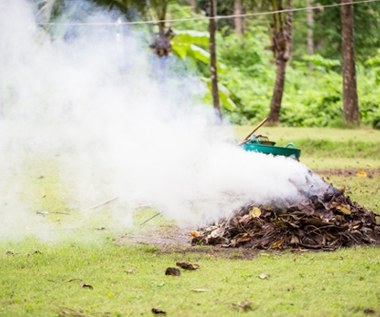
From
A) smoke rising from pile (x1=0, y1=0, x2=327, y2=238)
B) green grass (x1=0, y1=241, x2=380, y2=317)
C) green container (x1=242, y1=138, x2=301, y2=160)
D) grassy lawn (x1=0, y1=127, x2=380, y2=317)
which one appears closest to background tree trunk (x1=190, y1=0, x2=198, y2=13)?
smoke rising from pile (x1=0, y1=0, x2=327, y2=238)

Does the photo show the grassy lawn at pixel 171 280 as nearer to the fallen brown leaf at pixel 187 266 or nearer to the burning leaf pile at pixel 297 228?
the fallen brown leaf at pixel 187 266

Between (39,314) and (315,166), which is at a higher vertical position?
(39,314)

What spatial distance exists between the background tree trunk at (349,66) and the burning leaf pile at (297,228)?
11.8 meters

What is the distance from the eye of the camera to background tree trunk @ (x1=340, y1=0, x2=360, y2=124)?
2114 centimetres

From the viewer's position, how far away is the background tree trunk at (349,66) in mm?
21141

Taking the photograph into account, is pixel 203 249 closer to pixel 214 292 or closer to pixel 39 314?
pixel 214 292

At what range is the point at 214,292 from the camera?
735cm

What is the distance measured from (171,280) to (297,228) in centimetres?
216

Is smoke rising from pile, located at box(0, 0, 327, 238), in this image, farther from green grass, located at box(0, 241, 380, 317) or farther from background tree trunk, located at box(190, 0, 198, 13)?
background tree trunk, located at box(190, 0, 198, 13)

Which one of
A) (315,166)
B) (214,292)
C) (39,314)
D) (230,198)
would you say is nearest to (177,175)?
(230,198)

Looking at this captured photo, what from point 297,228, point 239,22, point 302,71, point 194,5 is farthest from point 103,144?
point 194,5

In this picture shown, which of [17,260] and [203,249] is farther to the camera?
[203,249]

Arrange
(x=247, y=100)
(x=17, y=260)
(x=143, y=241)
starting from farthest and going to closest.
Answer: (x=247, y=100)
(x=143, y=241)
(x=17, y=260)

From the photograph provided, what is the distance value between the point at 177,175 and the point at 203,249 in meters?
1.79
